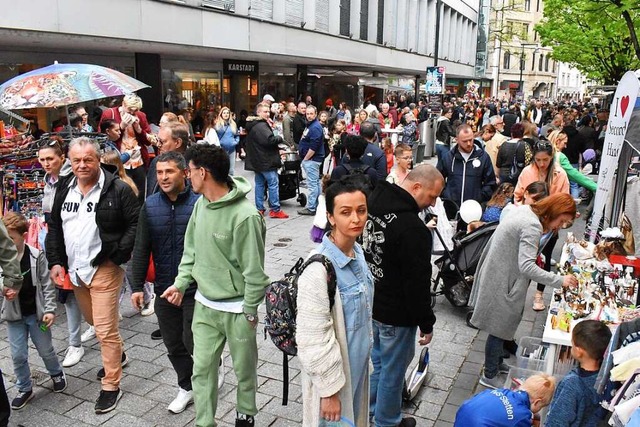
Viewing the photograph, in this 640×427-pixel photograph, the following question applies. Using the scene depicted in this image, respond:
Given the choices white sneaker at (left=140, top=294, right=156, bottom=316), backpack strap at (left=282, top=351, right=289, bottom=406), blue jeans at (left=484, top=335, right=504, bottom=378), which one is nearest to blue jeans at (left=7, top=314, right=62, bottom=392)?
white sneaker at (left=140, top=294, right=156, bottom=316)

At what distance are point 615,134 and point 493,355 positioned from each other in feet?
8.33

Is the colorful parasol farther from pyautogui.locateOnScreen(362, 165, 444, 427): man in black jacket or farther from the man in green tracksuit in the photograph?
pyautogui.locateOnScreen(362, 165, 444, 427): man in black jacket

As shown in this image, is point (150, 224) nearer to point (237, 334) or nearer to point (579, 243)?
point (237, 334)

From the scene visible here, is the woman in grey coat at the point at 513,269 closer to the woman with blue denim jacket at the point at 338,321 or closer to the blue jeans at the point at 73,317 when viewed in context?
the woman with blue denim jacket at the point at 338,321

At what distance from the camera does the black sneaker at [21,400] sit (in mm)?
4543

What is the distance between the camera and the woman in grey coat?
445cm

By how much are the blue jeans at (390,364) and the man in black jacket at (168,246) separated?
1.41 metres

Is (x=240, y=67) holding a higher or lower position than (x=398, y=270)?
higher

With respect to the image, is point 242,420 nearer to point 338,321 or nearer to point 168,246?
point 168,246

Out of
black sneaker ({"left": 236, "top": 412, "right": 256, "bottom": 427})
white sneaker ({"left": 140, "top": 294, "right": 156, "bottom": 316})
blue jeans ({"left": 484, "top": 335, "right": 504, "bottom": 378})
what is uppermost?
blue jeans ({"left": 484, "top": 335, "right": 504, "bottom": 378})

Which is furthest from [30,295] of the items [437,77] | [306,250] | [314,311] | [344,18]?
[344,18]

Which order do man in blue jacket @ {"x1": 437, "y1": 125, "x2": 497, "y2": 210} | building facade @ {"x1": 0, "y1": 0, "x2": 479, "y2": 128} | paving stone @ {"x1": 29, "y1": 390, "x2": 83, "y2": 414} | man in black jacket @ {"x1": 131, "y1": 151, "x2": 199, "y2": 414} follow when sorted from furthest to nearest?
building facade @ {"x1": 0, "y1": 0, "x2": 479, "y2": 128} → man in blue jacket @ {"x1": 437, "y1": 125, "x2": 497, "y2": 210} → paving stone @ {"x1": 29, "y1": 390, "x2": 83, "y2": 414} → man in black jacket @ {"x1": 131, "y1": 151, "x2": 199, "y2": 414}

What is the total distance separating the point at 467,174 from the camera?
7.52 meters

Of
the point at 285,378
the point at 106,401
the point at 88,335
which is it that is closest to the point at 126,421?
the point at 106,401
